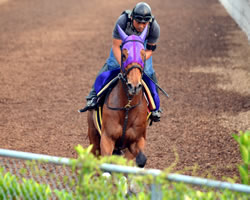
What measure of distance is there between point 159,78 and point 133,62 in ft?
24.8

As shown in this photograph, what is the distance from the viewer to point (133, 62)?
5.53 metres

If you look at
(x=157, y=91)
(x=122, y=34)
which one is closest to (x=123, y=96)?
(x=122, y=34)

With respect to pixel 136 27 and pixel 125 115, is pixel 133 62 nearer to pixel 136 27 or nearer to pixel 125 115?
pixel 125 115

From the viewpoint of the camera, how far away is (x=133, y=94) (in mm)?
5668

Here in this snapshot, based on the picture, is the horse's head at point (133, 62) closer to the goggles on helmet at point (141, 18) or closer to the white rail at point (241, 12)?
the goggles on helmet at point (141, 18)

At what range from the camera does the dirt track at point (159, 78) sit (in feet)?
28.8

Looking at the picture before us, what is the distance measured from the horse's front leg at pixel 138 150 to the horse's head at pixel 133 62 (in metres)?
1.05

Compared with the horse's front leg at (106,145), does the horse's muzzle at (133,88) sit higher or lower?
higher

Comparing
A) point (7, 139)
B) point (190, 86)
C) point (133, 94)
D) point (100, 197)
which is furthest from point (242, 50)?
point (100, 197)

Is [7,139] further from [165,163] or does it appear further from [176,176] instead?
[176,176]

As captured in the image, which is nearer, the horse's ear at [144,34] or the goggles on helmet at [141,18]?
the horse's ear at [144,34]

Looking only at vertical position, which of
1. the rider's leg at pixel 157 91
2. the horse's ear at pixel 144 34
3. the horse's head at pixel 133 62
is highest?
the horse's ear at pixel 144 34

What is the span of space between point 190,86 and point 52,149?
204 inches

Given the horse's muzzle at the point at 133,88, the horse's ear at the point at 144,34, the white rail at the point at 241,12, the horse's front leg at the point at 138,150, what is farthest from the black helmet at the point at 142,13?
the white rail at the point at 241,12
